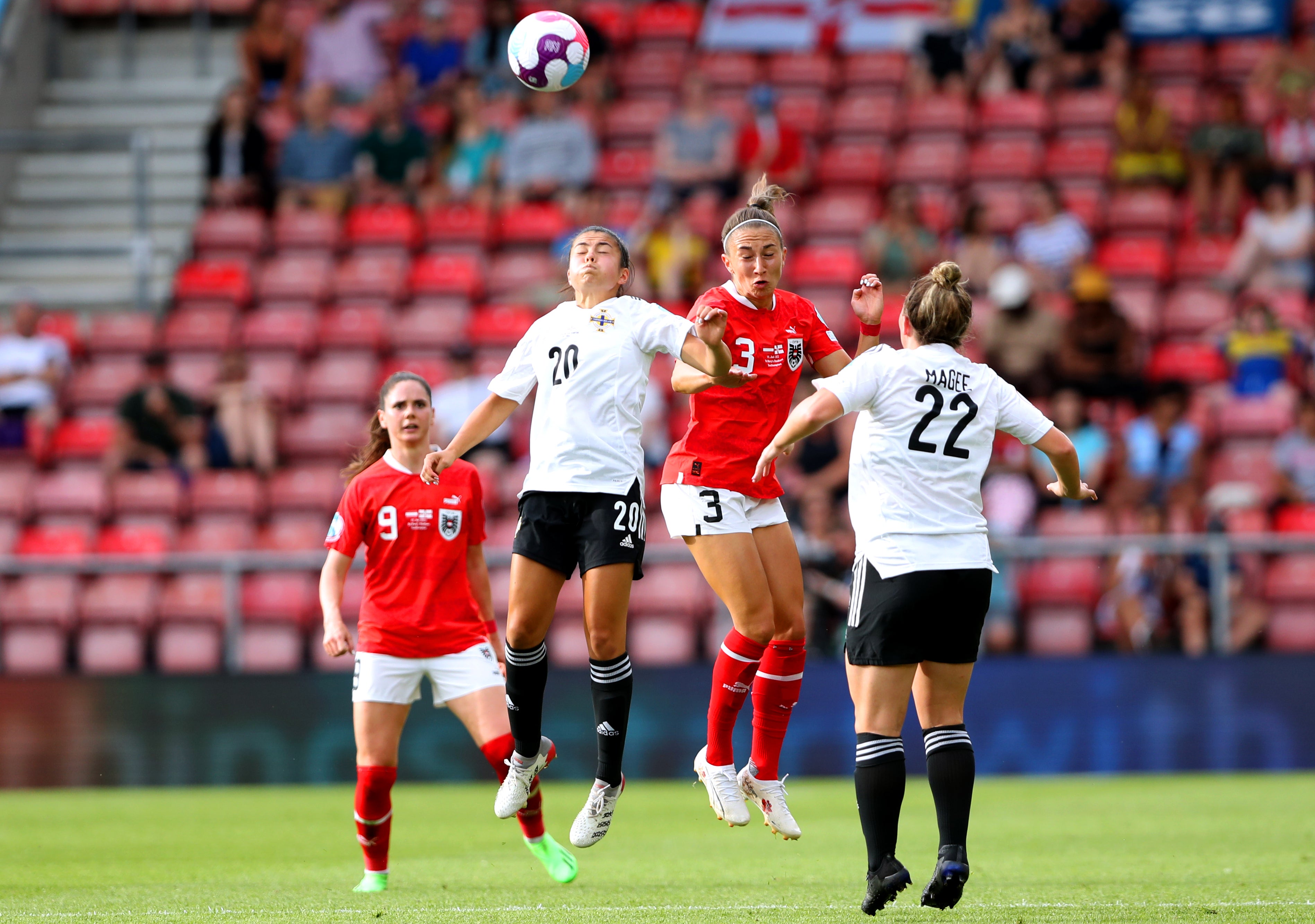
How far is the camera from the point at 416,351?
1534cm

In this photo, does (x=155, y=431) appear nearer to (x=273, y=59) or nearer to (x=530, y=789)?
(x=273, y=59)

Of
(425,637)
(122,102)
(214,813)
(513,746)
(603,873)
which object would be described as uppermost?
(122,102)

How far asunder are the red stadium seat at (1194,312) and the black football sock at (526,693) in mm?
9451

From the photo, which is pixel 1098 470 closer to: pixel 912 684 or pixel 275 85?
pixel 912 684

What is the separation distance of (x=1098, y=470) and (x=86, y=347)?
926 cm

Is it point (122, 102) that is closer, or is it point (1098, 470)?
point (1098, 470)

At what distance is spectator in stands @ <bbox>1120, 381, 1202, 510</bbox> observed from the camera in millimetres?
12875

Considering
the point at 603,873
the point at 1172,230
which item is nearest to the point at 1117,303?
the point at 1172,230

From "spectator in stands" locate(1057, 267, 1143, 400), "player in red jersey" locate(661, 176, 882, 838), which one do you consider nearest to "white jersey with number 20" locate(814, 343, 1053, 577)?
"player in red jersey" locate(661, 176, 882, 838)

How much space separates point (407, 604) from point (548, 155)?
953 cm

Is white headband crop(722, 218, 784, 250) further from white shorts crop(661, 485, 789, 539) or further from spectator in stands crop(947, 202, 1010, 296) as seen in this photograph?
spectator in stands crop(947, 202, 1010, 296)

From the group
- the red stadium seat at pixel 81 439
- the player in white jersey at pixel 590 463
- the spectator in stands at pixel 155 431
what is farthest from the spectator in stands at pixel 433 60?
the player in white jersey at pixel 590 463

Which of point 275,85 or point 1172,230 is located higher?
point 275,85

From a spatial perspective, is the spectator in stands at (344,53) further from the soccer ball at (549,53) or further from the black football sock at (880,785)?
the black football sock at (880,785)
